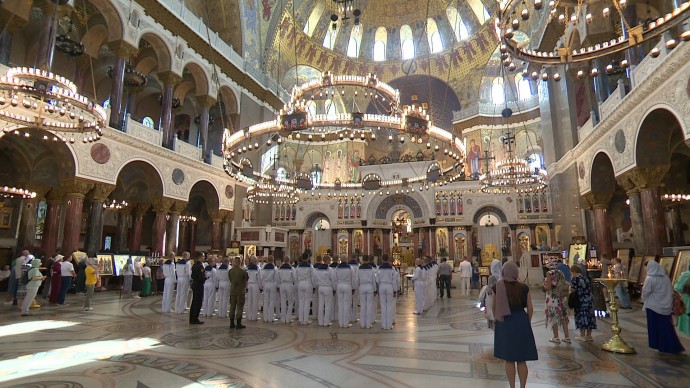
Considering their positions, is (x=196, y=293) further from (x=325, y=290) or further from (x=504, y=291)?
(x=504, y=291)

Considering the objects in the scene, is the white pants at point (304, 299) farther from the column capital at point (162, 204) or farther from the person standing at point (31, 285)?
the column capital at point (162, 204)

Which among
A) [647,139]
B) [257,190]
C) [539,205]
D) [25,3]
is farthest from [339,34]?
[647,139]

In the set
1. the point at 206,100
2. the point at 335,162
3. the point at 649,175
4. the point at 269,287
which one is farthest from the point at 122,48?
the point at 649,175

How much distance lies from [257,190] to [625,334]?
53.6 feet

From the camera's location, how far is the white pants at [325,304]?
27.6ft

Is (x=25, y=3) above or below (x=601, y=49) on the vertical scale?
above

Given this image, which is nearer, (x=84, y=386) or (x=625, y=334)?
(x=84, y=386)

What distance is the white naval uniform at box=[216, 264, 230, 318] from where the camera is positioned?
9445mm

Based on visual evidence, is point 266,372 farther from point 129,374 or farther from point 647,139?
point 647,139

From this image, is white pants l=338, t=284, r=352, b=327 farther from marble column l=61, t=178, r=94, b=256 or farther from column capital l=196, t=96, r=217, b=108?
column capital l=196, t=96, r=217, b=108

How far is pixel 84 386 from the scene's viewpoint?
4355mm

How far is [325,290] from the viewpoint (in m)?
8.41

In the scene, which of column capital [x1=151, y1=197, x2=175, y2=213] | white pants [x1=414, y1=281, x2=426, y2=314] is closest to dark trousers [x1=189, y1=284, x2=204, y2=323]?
white pants [x1=414, y1=281, x2=426, y2=314]

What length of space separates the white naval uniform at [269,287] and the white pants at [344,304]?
1.64m
